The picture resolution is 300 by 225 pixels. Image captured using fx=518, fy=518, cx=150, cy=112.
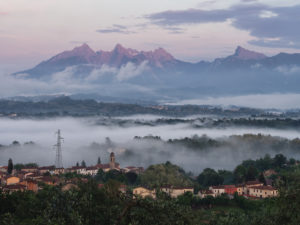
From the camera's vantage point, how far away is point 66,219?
14977 millimetres

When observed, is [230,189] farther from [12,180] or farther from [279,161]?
[279,161]

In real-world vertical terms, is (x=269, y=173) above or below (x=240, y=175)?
below

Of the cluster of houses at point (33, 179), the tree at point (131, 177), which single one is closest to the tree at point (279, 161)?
the cluster of houses at point (33, 179)

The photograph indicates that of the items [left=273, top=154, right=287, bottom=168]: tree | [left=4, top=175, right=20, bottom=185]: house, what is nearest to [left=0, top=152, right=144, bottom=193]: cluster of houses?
[left=4, top=175, right=20, bottom=185]: house

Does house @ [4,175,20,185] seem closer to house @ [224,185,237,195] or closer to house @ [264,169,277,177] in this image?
house @ [224,185,237,195]

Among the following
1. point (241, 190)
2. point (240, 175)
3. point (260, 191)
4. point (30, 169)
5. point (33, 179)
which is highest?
point (33, 179)

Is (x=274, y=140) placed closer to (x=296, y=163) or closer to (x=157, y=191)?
(x=296, y=163)

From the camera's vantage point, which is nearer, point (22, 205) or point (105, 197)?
point (105, 197)

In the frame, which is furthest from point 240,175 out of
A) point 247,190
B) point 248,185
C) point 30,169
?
point 30,169

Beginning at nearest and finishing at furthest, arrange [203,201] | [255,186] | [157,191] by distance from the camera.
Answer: [157,191] < [203,201] < [255,186]

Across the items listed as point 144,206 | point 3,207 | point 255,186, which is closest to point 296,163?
point 255,186

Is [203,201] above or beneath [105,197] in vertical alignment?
beneath

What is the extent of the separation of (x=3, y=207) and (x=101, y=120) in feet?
569

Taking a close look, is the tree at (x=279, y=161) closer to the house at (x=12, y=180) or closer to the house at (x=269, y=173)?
the house at (x=269, y=173)
